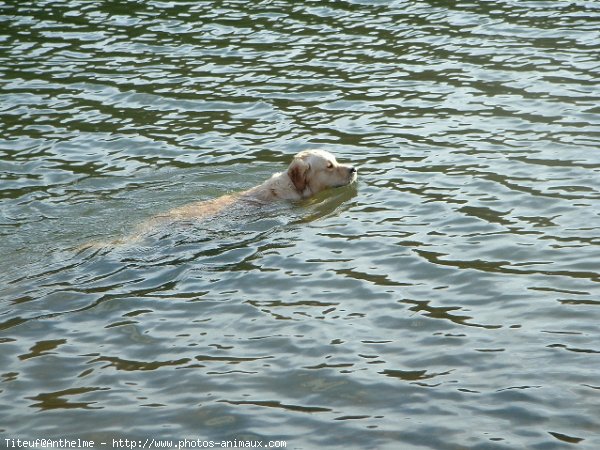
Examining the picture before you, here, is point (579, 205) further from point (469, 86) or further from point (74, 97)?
point (74, 97)

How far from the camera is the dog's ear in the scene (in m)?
12.0

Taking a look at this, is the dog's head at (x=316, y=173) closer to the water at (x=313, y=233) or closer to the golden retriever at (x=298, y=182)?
the golden retriever at (x=298, y=182)

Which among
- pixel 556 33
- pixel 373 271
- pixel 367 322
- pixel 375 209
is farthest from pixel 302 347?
pixel 556 33

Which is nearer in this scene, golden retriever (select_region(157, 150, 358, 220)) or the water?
the water

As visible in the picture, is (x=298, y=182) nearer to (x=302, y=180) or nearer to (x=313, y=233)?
(x=302, y=180)

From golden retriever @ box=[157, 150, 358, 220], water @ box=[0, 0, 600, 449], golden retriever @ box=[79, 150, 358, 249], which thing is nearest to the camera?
water @ box=[0, 0, 600, 449]

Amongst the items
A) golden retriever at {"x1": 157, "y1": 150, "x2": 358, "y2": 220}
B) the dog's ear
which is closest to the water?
golden retriever at {"x1": 157, "y1": 150, "x2": 358, "y2": 220}

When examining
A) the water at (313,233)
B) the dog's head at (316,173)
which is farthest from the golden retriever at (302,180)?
the water at (313,233)

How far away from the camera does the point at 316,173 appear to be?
1212cm

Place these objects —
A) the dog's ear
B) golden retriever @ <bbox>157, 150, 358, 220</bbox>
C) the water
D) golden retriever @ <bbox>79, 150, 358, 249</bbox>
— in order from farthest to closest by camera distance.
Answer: the dog's ear → golden retriever @ <bbox>157, 150, 358, 220</bbox> → golden retriever @ <bbox>79, 150, 358, 249</bbox> → the water

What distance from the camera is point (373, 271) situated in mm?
9766

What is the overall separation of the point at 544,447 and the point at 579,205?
179 inches

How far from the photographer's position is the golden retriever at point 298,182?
38.6 feet

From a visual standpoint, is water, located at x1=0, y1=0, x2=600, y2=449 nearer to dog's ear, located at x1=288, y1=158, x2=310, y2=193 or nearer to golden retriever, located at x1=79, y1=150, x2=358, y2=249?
golden retriever, located at x1=79, y1=150, x2=358, y2=249
